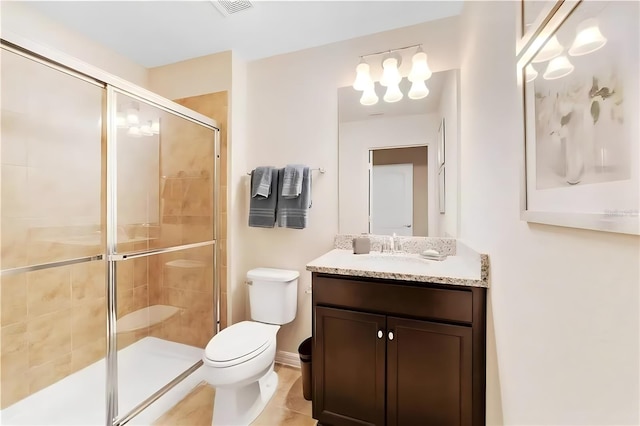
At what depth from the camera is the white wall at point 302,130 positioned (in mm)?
1884

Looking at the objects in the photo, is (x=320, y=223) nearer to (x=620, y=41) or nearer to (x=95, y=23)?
(x=620, y=41)

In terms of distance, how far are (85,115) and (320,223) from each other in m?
1.63

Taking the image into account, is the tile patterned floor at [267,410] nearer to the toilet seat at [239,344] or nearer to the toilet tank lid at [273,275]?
the toilet seat at [239,344]

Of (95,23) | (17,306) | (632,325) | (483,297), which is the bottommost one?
(17,306)

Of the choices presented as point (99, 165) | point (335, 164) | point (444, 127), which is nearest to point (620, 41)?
point (444, 127)

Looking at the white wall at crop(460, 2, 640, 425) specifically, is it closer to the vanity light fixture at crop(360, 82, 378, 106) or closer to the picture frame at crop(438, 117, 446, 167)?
the picture frame at crop(438, 117, 446, 167)

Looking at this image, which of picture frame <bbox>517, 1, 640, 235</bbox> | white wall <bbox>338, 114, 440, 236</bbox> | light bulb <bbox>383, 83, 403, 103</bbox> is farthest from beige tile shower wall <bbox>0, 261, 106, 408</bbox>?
picture frame <bbox>517, 1, 640, 235</bbox>

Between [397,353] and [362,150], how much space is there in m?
1.27

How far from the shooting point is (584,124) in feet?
1.56

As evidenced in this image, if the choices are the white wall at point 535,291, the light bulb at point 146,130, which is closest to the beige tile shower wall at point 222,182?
the light bulb at point 146,130

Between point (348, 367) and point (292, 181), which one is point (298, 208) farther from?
point (348, 367)

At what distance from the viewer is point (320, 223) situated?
193cm

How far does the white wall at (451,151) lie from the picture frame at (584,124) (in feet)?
3.14

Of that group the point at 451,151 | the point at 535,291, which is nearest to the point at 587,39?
the point at 535,291
